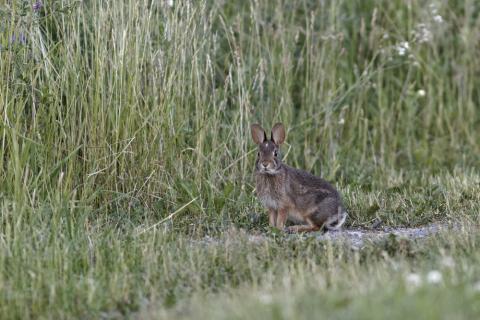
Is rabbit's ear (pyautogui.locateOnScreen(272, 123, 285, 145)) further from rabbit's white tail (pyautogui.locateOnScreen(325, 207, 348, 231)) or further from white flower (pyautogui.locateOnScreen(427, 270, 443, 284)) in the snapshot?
white flower (pyautogui.locateOnScreen(427, 270, 443, 284))

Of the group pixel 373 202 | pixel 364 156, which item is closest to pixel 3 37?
pixel 373 202

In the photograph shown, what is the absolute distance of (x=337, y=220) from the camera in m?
6.35

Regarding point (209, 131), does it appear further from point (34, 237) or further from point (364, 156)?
point (34, 237)

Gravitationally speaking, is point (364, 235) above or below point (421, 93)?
below

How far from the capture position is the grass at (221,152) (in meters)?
4.44

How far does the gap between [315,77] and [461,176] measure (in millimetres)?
1644

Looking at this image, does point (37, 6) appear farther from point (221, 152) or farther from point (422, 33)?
point (422, 33)

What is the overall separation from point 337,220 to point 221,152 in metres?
1.45

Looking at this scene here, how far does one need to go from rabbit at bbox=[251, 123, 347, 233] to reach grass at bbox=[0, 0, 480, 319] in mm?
221

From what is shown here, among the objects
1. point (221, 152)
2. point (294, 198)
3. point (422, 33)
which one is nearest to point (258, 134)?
point (294, 198)

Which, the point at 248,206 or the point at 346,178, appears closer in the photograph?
the point at 248,206

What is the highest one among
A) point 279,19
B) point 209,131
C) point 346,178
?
point 279,19

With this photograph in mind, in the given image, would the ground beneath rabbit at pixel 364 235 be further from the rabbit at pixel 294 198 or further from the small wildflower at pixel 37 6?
the small wildflower at pixel 37 6

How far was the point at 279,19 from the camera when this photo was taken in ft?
27.8
